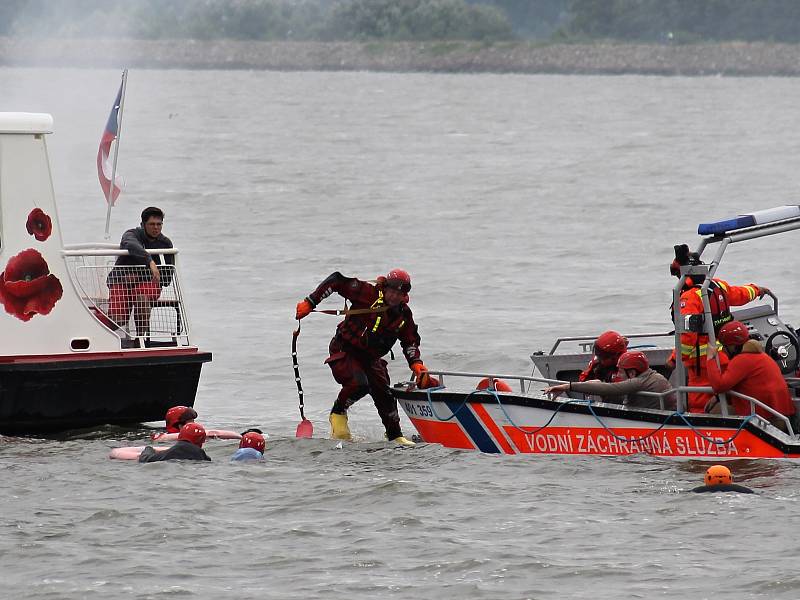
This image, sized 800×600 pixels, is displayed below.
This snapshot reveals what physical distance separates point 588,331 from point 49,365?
11.4 metres

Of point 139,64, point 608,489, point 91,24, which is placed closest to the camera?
point 608,489

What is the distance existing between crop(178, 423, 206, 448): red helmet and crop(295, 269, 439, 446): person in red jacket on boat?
5.15ft

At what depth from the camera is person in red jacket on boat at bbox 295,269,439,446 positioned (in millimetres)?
15750

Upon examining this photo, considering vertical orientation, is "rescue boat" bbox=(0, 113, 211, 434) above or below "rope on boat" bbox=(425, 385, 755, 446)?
above

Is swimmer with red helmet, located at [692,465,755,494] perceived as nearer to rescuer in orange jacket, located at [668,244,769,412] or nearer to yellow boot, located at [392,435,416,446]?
rescuer in orange jacket, located at [668,244,769,412]

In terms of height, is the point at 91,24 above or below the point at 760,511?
above

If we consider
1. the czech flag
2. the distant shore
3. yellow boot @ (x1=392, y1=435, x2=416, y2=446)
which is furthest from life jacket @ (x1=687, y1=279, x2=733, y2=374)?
the distant shore

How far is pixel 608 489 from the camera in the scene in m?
14.0

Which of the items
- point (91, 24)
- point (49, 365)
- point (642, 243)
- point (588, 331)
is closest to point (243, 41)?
point (91, 24)

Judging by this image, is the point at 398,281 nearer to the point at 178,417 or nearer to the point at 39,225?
the point at 178,417

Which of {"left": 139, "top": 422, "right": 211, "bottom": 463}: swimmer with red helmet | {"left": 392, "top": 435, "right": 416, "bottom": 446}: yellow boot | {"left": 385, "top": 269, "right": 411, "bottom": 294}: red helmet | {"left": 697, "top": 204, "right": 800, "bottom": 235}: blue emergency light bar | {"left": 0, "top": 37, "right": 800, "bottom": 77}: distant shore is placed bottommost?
{"left": 392, "top": 435, "right": 416, "bottom": 446}: yellow boot

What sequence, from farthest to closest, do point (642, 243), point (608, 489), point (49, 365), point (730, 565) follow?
point (642, 243), point (49, 365), point (608, 489), point (730, 565)

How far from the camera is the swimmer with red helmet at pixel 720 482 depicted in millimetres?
13477

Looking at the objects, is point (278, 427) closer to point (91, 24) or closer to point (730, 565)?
point (730, 565)
